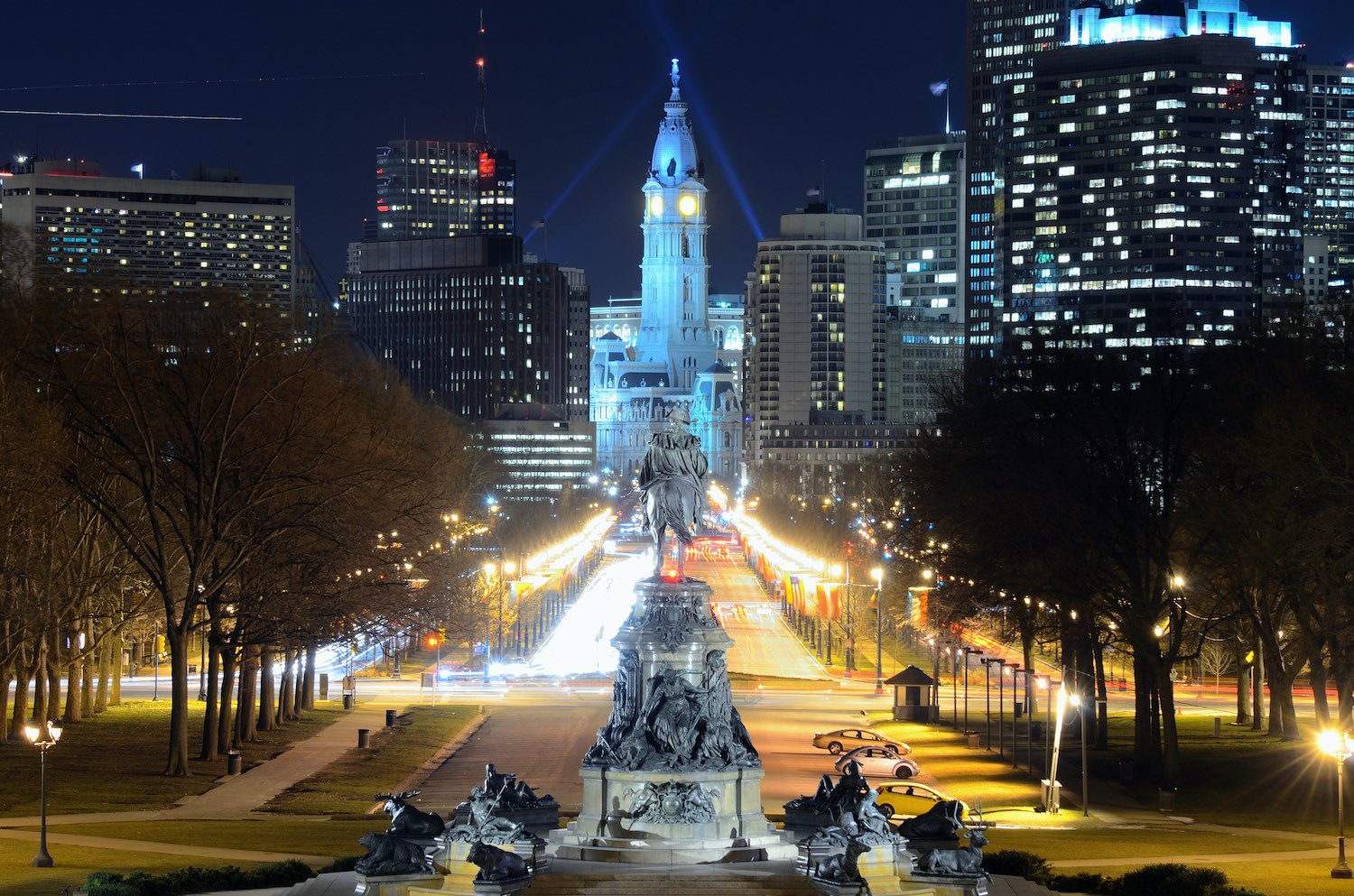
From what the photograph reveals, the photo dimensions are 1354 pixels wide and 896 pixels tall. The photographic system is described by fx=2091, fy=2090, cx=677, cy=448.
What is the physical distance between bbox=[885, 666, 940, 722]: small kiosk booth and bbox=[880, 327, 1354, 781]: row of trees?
16.0ft

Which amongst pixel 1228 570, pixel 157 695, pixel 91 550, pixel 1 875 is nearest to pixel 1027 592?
pixel 1228 570

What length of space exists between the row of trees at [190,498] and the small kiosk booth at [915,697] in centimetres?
1922

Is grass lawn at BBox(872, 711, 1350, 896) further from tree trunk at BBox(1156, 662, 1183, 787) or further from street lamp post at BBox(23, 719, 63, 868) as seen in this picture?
street lamp post at BBox(23, 719, 63, 868)

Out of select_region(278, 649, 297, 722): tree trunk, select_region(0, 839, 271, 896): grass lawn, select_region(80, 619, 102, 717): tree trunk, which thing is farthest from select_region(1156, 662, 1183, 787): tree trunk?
select_region(80, 619, 102, 717): tree trunk

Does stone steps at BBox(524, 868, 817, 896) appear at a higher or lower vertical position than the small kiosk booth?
lower

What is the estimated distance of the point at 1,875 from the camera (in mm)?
38625

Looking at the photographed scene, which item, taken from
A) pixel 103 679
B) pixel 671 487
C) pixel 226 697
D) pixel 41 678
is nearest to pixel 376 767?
pixel 226 697

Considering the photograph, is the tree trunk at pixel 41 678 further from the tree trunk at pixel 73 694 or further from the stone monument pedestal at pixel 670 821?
the stone monument pedestal at pixel 670 821

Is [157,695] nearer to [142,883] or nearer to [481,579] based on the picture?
[481,579]

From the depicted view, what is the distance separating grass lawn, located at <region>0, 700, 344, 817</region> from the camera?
5450 centimetres

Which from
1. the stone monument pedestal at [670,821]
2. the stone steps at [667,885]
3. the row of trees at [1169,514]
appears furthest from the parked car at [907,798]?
the stone steps at [667,885]

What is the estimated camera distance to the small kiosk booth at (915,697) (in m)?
82.8

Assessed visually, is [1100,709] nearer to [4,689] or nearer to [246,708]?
[246,708]

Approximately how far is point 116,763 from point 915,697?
34.2m
